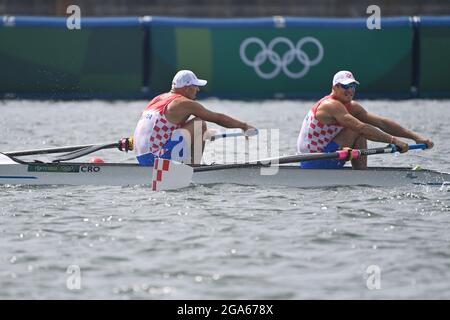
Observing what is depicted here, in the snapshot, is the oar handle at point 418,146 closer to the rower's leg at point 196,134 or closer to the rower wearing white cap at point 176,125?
the rower wearing white cap at point 176,125

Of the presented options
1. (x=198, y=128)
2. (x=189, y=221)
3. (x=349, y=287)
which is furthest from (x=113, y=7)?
(x=349, y=287)

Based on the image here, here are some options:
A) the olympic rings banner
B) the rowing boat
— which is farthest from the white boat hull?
the olympic rings banner

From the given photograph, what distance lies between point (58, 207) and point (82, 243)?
2.27 metres

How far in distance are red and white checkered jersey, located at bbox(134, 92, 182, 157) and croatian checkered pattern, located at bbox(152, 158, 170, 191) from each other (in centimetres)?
73

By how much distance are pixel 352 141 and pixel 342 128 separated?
23 centimetres

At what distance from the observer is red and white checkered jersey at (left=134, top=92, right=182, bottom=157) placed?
15.3 meters

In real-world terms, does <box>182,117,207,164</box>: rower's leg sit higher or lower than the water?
higher

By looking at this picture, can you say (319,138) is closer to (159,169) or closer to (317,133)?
(317,133)

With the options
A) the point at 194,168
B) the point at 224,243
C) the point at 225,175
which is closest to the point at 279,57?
the point at 225,175

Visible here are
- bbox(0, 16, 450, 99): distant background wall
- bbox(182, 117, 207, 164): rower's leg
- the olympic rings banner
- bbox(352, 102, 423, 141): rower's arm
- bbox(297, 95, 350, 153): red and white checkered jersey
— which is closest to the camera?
bbox(182, 117, 207, 164): rower's leg

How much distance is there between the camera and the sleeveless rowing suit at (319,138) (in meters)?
15.5

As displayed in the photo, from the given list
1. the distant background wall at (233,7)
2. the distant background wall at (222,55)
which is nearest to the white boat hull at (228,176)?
the distant background wall at (222,55)

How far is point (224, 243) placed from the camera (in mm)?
11266

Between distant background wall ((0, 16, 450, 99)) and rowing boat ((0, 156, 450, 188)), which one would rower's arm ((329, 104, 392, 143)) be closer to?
rowing boat ((0, 156, 450, 188))
